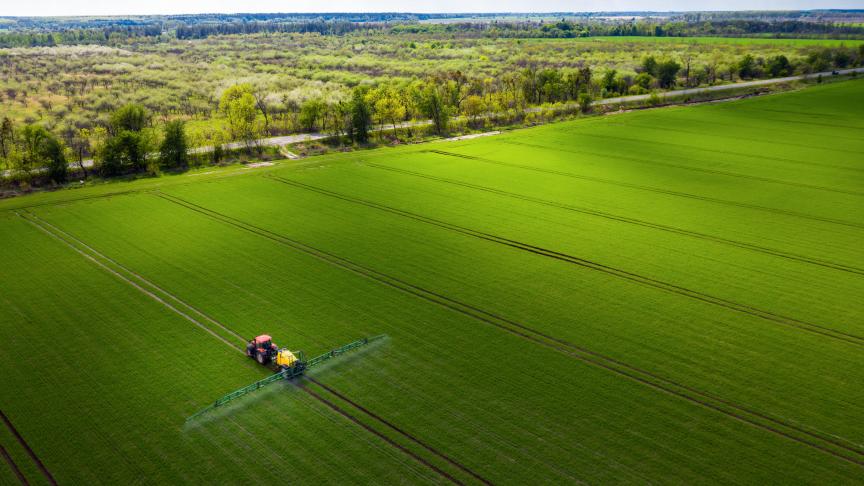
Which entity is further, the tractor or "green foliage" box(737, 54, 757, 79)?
"green foliage" box(737, 54, 757, 79)

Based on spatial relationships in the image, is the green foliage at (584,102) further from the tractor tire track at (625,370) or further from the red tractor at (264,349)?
the red tractor at (264,349)

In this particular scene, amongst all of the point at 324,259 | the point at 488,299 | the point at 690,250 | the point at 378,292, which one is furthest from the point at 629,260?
the point at 324,259

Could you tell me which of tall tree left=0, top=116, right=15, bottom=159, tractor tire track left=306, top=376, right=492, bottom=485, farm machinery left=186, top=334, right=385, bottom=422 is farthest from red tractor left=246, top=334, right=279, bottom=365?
tall tree left=0, top=116, right=15, bottom=159

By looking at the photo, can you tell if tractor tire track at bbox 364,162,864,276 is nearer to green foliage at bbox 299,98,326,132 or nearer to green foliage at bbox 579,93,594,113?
green foliage at bbox 299,98,326,132

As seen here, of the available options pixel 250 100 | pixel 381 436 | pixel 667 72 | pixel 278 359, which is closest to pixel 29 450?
pixel 278 359

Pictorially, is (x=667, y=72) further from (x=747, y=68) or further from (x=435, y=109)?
(x=435, y=109)

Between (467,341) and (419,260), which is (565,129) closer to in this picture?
(419,260)

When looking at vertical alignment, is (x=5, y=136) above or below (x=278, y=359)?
above
